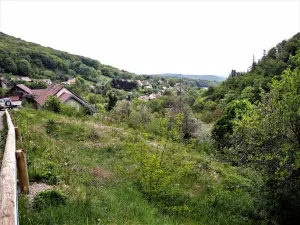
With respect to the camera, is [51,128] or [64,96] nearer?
[51,128]

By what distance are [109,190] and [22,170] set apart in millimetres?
3434

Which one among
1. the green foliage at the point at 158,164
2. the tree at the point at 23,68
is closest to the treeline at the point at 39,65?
the tree at the point at 23,68

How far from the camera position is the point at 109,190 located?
7.03 metres

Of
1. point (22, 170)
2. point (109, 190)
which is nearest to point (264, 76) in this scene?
point (109, 190)

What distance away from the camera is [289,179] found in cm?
766

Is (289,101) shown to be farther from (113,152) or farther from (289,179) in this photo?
(113,152)

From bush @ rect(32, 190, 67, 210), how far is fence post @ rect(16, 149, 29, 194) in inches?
12.5

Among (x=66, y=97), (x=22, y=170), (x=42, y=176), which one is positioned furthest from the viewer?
(x=66, y=97)

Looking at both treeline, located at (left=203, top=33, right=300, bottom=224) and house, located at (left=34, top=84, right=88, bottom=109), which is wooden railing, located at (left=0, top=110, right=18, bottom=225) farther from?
house, located at (left=34, top=84, right=88, bottom=109)

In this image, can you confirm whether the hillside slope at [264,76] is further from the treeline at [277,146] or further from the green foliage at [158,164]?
the green foliage at [158,164]

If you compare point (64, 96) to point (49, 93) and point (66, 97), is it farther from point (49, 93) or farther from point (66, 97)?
point (49, 93)

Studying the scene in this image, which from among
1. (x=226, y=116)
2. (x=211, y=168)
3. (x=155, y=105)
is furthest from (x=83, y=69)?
(x=211, y=168)

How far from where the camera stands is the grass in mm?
4363

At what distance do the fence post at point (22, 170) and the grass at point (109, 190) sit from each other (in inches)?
10.7
